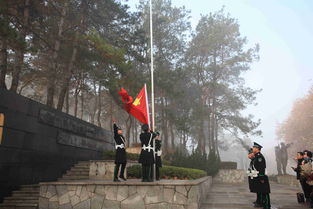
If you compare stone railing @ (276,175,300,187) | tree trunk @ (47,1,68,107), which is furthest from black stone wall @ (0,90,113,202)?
stone railing @ (276,175,300,187)

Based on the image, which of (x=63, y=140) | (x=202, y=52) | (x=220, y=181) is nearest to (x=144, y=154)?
(x=63, y=140)

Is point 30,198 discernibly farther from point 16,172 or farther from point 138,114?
point 138,114

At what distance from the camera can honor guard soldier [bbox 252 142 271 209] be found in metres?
7.25

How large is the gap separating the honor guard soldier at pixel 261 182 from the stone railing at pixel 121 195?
173cm

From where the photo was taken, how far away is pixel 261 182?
7363mm

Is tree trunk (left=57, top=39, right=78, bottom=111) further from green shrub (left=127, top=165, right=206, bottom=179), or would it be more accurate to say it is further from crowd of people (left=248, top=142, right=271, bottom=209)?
crowd of people (left=248, top=142, right=271, bottom=209)

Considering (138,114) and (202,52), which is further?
(202,52)

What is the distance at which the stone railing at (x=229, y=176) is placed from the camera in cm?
2412

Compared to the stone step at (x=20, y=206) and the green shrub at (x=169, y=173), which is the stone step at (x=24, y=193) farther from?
the green shrub at (x=169, y=173)

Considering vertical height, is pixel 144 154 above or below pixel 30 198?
above

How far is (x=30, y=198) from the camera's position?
871 centimetres

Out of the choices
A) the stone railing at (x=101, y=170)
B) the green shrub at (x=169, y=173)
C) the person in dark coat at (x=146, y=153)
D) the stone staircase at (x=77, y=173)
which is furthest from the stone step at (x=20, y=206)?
the green shrub at (x=169, y=173)

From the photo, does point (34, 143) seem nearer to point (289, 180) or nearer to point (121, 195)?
point (121, 195)

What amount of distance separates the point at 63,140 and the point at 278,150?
21.6 metres
